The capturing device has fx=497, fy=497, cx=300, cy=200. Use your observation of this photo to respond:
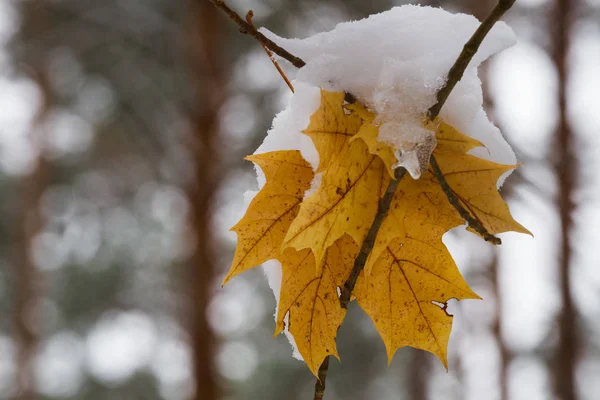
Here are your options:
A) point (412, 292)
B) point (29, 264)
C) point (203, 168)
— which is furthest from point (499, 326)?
point (29, 264)

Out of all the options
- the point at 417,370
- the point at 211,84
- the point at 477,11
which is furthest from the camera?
the point at 417,370

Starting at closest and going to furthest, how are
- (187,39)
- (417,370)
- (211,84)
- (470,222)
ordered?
(470,222), (211,84), (187,39), (417,370)

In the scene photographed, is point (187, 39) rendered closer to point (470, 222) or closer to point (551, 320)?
point (551, 320)

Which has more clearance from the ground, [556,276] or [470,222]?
[556,276]

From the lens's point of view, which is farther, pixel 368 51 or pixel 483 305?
pixel 483 305

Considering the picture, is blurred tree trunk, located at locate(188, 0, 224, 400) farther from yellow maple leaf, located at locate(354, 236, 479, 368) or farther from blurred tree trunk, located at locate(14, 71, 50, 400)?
yellow maple leaf, located at locate(354, 236, 479, 368)

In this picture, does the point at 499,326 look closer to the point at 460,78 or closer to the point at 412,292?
the point at 412,292

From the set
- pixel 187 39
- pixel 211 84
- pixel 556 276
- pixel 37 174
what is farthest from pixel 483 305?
pixel 37 174
